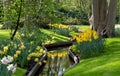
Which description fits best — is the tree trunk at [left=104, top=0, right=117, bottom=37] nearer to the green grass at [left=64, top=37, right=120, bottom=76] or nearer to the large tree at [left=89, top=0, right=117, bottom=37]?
the large tree at [left=89, top=0, right=117, bottom=37]

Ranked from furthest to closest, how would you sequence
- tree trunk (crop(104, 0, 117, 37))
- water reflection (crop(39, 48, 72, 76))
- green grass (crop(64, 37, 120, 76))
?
tree trunk (crop(104, 0, 117, 37))
water reflection (crop(39, 48, 72, 76))
green grass (crop(64, 37, 120, 76))

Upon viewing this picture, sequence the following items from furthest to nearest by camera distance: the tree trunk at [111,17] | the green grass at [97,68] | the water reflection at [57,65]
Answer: the tree trunk at [111,17] → the water reflection at [57,65] → the green grass at [97,68]

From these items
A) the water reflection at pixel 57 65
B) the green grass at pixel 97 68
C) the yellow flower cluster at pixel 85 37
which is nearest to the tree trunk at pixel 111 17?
the water reflection at pixel 57 65

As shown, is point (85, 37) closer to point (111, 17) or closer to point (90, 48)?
point (90, 48)

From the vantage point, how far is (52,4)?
1834 cm

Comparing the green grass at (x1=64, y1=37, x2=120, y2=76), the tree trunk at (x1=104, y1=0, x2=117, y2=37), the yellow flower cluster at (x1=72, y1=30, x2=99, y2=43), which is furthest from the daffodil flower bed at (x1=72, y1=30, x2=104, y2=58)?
the tree trunk at (x1=104, y1=0, x2=117, y2=37)

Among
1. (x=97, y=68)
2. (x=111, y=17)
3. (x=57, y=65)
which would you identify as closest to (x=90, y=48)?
(x=57, y=65)

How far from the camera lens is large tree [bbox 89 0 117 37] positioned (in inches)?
887

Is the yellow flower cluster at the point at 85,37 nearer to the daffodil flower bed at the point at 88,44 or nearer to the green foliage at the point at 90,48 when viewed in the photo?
the daffodil flower bed at the point at 88,44

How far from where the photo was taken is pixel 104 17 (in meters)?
23.1

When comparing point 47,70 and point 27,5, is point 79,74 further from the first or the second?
point 27,5

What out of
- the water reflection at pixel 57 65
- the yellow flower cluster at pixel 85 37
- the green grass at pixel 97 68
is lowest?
the water reflection at pixel 57 65

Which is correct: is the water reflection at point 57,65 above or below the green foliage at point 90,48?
below

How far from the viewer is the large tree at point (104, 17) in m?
22.5
